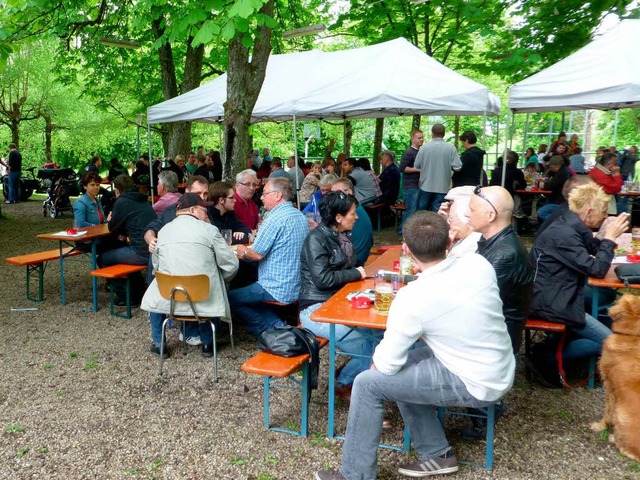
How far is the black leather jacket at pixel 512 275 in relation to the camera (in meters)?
2.94

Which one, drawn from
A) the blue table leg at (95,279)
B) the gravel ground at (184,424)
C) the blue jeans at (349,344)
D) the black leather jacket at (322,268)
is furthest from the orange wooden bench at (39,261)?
the blue jeans at (349,344)

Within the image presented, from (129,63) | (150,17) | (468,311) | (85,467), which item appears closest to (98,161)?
(129,63)

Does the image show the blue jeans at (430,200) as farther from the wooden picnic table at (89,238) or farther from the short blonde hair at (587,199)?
the wooden picnic table at (89,238)

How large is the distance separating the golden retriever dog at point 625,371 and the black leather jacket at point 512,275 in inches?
18.0

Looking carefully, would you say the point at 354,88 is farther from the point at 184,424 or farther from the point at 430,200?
the point at 184,424

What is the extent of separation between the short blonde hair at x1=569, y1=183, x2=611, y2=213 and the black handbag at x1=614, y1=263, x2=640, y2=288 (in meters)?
0.43

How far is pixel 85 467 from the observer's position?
3.03 metres

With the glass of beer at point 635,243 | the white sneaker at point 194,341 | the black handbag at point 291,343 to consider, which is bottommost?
the white sneaker at point 194,341

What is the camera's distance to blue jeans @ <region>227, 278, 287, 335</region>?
14.7 ft

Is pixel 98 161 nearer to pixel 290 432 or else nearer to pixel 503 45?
pixel 503 45

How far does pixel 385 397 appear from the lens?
2621 mm

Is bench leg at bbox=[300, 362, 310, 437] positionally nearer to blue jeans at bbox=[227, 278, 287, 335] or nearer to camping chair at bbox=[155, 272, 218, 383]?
camping chair at bbox=[155, 272, 218, 383]

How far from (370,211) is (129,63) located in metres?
10.3

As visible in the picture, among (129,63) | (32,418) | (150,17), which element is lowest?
(32,418)
